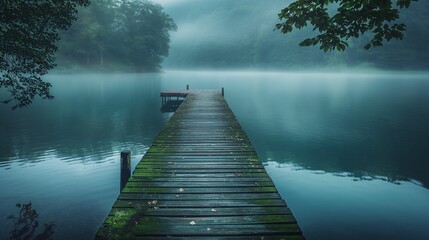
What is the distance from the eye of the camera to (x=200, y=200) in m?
6.70

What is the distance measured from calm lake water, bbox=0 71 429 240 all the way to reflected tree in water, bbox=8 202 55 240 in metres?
0.17

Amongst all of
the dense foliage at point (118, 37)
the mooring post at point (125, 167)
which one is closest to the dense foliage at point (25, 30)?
the mooring post at point (125, 167)

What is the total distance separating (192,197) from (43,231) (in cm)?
536

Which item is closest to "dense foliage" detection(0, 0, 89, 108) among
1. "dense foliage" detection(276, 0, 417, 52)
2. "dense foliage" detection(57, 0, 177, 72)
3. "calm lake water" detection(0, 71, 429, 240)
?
"calm lake water" detection(0, 71, 429, 240)

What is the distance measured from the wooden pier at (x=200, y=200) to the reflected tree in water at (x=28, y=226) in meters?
3.43

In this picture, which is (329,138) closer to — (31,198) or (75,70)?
(31,198)

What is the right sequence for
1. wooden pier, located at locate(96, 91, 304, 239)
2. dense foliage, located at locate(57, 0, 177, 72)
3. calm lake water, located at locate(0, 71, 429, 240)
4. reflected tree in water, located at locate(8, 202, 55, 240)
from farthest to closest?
1. dense foliage, located at locate(57, 0, 177, 72)
2. calm lake water, located at locate(0, 71, 429, 240)
3. reflected tree in water, located at locate(8, 202, 55, 240)
4. wooden pier, located at locate(96, 91, 304, 239)

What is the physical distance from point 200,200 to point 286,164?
10895 mm

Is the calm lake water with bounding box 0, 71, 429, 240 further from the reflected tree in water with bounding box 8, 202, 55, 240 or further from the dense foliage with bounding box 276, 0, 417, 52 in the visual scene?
the dense foliage with bounding box 276, 0, 417, 52

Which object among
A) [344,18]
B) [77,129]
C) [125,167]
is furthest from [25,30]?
[77,129]

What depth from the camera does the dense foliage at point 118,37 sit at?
3164 inches

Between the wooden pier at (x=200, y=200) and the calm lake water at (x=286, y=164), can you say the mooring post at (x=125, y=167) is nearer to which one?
the wooden pier at (x=200, y=200)

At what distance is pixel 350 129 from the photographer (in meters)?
26.6

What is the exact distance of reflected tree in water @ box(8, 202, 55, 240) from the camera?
8906 mm
